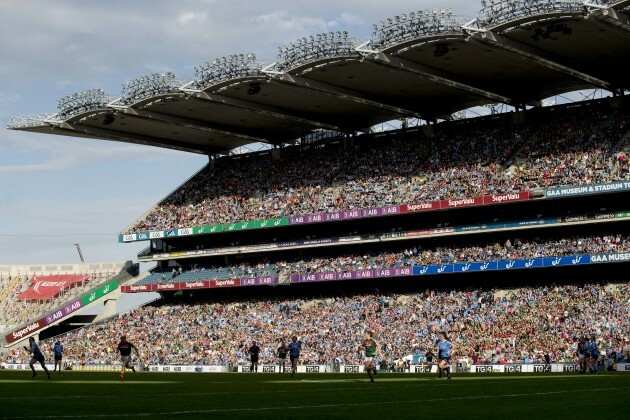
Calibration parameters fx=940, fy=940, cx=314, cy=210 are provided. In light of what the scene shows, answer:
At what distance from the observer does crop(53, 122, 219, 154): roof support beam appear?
228 ft

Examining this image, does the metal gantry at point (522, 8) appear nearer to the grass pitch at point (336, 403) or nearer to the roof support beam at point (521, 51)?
the roof support beam at point (521, 51)

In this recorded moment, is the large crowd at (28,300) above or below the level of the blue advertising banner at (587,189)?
below

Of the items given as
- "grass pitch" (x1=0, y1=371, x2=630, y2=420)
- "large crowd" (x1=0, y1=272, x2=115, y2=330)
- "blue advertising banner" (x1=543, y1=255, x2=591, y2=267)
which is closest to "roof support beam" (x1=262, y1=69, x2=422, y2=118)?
"blue advertising banner" (x1=543, y1=255, x2=591, y2=267)

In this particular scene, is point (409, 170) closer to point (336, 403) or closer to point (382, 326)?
point (382, 326)

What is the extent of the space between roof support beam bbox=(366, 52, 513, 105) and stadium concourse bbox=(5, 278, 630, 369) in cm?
1260

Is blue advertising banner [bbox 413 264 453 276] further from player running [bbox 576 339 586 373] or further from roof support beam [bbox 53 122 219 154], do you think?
roof support beam [bbox 53 122 219 154]

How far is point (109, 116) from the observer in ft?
224

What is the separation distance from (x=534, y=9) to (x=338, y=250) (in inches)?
1044

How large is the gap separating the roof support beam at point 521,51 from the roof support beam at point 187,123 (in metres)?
26.1

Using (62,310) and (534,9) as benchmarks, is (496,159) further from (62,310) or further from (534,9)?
(62,310)

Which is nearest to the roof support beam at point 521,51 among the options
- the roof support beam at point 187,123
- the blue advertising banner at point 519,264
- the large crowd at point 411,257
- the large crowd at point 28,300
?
the large crowd at point 411,257

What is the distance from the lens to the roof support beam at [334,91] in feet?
190

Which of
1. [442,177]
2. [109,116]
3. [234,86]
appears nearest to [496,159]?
[442,177]

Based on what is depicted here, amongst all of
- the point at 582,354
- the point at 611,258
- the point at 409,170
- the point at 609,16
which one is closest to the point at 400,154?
the point at 409,170
